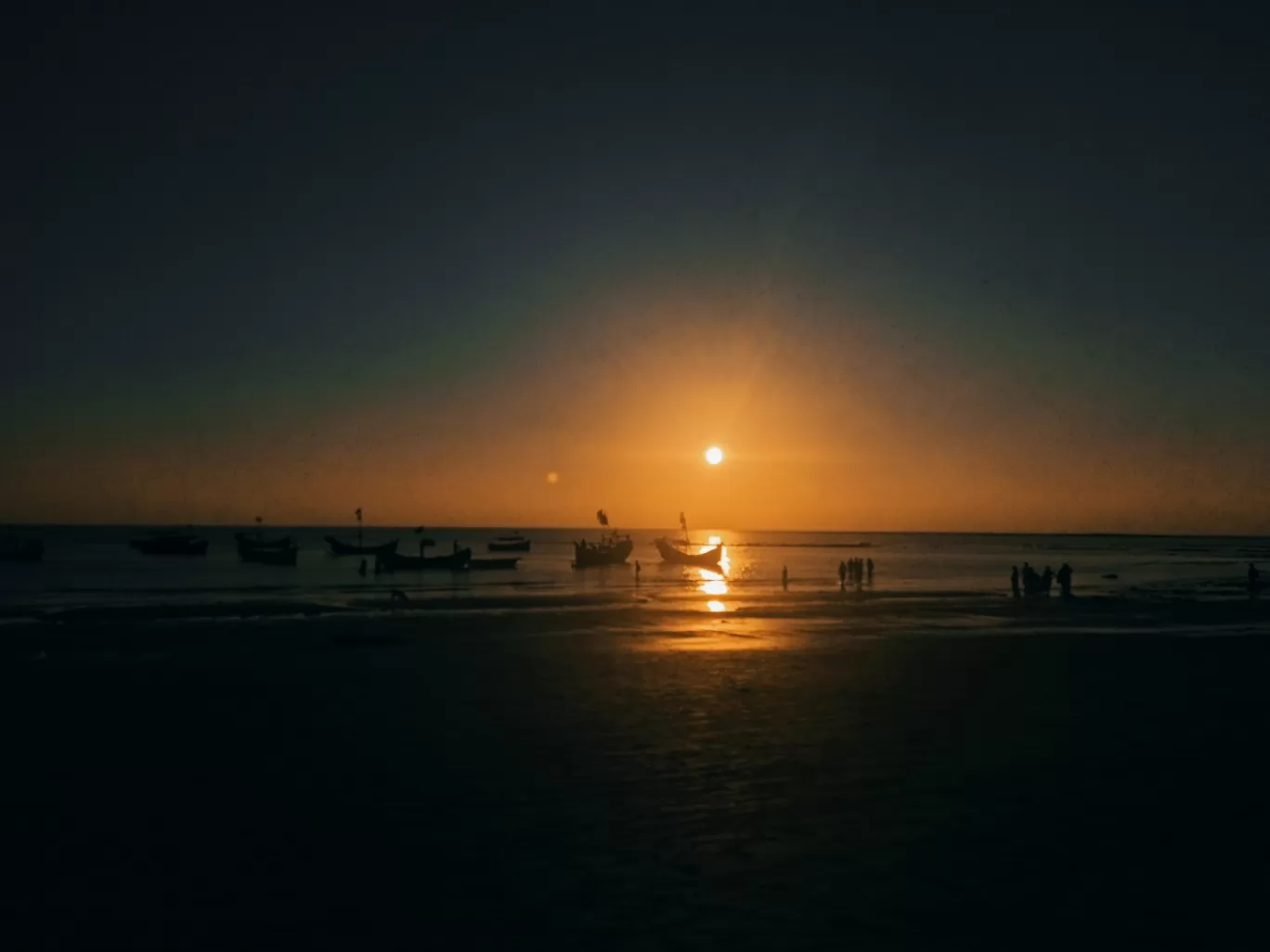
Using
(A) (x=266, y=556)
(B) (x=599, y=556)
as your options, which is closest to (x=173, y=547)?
(A) (x=266, y=556)

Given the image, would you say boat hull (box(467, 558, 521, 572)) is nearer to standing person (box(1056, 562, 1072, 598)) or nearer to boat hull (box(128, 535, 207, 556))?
boat hull (box(128, 535, 207, 556))

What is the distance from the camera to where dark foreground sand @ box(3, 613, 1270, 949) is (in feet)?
27.2

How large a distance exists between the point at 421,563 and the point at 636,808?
7807 cm

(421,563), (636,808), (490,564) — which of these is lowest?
(636,808)

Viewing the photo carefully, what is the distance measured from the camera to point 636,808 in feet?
37.5

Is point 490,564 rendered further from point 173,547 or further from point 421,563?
point 173,547

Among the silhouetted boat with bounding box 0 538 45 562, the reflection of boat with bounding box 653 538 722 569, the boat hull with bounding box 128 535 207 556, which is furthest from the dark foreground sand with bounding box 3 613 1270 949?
the boat hull with bounding box 128 535 207 556

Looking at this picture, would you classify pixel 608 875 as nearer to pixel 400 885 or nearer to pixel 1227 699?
pixel 400 885

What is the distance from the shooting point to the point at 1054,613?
41.0m

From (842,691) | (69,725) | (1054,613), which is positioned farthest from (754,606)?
(69,725)

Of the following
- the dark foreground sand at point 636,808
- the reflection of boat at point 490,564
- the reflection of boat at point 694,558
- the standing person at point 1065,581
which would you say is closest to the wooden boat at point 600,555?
the reflection of boat at point 694,558

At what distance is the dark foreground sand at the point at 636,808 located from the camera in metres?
8.29

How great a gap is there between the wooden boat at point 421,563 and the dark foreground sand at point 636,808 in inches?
2390

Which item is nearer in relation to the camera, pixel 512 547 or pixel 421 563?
pixel 421 563
